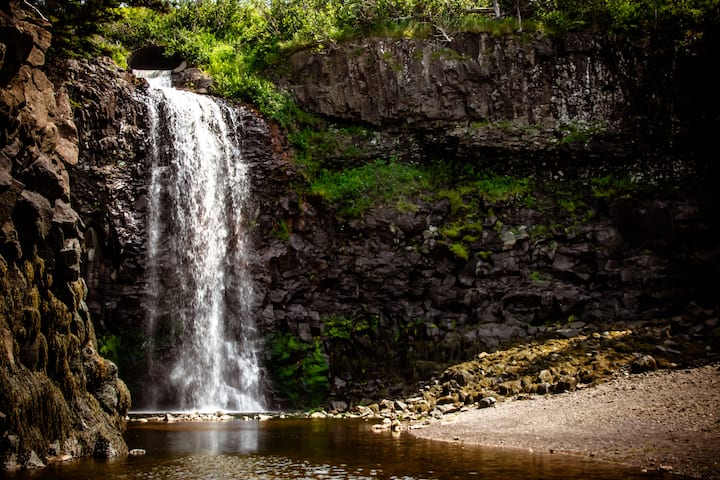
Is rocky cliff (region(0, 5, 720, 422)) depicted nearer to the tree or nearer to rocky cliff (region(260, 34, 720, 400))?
rocky cliff (region(260, 34, 720, 400))

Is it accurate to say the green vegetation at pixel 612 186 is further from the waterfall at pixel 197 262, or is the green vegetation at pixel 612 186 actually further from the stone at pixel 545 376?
the waterfall at pixel 197 262

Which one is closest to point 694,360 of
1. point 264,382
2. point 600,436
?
point 600,436

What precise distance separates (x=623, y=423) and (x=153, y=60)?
28.4 m

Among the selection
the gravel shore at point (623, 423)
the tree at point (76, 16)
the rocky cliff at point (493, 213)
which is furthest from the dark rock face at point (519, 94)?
the gravel shore at point (623, 423)

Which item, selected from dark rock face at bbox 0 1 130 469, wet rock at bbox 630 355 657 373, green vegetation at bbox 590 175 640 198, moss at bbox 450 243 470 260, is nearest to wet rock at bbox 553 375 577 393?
wet rock at bbox 630 355 657 373

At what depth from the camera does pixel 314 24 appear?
29.3 m

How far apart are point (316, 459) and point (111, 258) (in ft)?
49.8

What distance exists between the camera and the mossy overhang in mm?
31391

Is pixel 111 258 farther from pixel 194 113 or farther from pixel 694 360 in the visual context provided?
pixel 694 360

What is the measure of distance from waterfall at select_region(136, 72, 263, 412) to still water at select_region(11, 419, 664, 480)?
7636 millimetres

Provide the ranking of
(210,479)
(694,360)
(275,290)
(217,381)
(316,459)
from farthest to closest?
1. (275,290)
2. (217,381)
3. (694,360)
4. (316,459)
5. (210,479)

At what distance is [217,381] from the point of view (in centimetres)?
2247

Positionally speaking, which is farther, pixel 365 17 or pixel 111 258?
pixel 365 17

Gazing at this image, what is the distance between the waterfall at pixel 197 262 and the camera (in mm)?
22469
